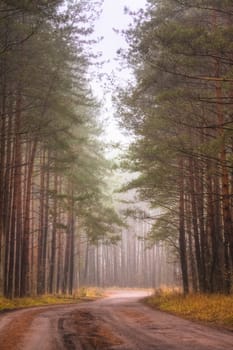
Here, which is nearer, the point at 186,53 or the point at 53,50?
the point at 186,53

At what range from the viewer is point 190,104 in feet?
47.8

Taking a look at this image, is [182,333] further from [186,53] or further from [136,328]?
[186,53]

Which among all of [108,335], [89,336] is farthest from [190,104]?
[89,336]

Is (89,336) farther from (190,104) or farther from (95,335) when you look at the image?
(190,104)

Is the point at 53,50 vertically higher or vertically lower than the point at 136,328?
higher

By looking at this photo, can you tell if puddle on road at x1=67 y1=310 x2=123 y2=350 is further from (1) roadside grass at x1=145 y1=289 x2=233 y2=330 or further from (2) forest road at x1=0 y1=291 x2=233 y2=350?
(1) roadside grass at x1=145 y1=289 x2=233 y2=330

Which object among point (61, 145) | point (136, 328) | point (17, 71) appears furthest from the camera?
point (61, 145)

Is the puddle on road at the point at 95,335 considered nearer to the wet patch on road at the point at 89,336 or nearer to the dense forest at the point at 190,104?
the wet patch on road at the point at 89,336

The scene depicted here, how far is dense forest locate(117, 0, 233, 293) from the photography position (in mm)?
11656

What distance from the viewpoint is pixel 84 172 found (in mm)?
29859

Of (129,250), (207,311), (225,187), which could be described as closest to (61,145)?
(225,187)

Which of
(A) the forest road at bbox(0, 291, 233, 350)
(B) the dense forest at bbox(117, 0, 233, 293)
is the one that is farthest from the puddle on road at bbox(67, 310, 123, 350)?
(B) the dense forest at bbox(117, 0, 233, 293)

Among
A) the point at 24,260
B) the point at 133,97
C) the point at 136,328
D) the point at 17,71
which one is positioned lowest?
the point at 136,328

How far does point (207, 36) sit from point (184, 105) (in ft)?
10.6
